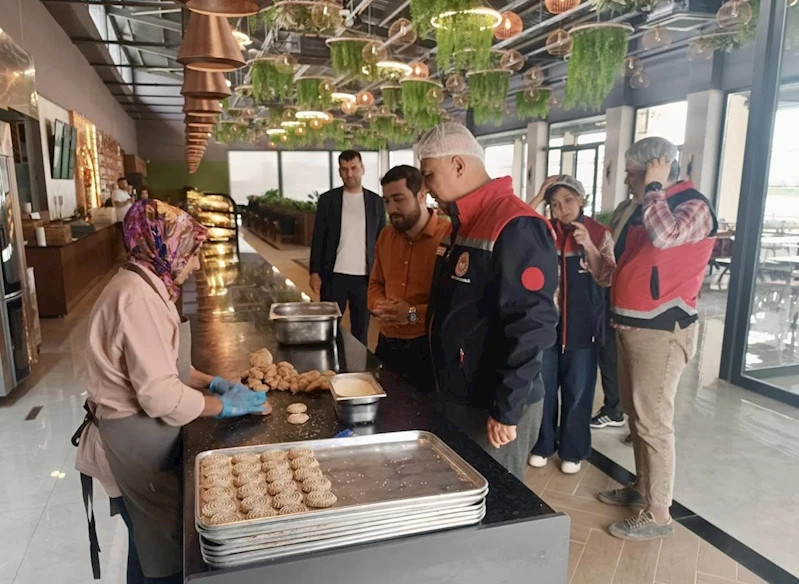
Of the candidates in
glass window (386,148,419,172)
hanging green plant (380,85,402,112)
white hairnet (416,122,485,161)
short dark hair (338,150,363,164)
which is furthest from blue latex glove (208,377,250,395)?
glass window (386,148,419,172)

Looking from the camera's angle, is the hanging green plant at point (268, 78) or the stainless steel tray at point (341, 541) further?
the hanging green plant at point (268, 78)

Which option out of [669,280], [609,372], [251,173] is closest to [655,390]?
[669,280]

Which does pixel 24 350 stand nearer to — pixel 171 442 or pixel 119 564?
pixel 119 564

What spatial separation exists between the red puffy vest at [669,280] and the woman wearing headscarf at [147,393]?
1.60 meters

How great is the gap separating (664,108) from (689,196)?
961 cm

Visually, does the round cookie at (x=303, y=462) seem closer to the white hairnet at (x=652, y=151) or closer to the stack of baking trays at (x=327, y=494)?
the stack of baking trays at (x=327, y=494)

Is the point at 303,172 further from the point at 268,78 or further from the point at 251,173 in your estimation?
the point at 268,78

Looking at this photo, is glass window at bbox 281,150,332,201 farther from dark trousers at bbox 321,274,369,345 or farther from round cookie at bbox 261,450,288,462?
round cookie at bbox 261,450,288,462

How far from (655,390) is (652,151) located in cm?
101

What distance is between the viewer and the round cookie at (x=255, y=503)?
108 centimetres

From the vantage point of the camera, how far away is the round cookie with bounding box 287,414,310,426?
1.62m

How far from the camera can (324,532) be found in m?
1.03

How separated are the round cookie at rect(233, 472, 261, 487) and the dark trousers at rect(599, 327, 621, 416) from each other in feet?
9.86

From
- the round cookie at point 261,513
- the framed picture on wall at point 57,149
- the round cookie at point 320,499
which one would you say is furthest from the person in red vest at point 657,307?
the framed picture on wall at point 57,149
